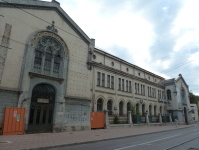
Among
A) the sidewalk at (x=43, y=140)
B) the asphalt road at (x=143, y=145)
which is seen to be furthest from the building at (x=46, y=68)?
the asphalt road at (x=143, y=145)

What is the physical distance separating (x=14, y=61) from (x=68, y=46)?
22.4ft

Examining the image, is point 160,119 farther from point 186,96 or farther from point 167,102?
point 186,96

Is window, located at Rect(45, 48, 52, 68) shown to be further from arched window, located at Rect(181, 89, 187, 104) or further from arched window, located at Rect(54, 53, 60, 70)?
arched window, located at Rect(181, 89, 187, 104)

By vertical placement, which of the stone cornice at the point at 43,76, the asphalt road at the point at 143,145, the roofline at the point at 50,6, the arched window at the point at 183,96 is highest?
the roofline at the point at 50,6

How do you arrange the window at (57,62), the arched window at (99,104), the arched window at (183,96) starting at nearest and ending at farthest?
the window at (57,62) < the arched window at (99,104) < the arched window at (183,96)

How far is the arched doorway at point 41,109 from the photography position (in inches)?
600

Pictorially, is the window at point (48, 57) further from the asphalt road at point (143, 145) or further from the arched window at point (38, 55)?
the asphalt road at point (143, 145)

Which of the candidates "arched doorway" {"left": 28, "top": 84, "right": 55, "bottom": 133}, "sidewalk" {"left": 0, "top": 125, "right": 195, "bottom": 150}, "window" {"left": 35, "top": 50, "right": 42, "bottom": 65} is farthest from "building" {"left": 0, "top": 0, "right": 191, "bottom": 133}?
"sidewalk" {"left": 0, "top": 125, "right": 195, "bottom": 150}

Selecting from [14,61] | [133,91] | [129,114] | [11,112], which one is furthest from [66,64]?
[133,91]

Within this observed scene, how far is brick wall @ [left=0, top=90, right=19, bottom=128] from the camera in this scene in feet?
43.6

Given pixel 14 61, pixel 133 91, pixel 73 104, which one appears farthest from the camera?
pixel 133 91

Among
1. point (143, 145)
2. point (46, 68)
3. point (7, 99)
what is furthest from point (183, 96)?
point (7, 99)

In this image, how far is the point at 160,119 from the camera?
32969mm

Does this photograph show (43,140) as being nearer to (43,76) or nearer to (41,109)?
(41,109)
